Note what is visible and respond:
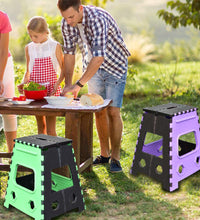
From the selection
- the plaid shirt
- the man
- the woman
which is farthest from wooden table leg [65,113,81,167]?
the woman

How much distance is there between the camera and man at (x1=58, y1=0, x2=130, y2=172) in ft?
10.8

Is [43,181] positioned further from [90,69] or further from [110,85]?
[110,85]

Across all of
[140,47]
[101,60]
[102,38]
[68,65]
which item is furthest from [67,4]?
[140,47]

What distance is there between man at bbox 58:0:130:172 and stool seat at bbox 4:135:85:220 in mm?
759

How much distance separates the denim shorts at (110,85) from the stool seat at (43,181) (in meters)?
1.00

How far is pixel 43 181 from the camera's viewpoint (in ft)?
8.61

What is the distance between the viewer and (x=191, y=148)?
151 inches

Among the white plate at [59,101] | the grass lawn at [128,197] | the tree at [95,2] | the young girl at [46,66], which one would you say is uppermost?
the tree at [95,2]

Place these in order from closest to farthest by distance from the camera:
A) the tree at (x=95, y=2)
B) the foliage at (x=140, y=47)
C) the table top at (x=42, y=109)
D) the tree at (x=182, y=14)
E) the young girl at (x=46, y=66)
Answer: the table top at (x=42, y=109) → the young girl at (x=46, y=66) → the tree at (x=182, y=14) → the tree at (x=95, y=2) → the foliage at (x=140, y=47)

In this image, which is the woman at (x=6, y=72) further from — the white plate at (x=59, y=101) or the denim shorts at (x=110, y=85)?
the denim shorts at (x=110, y=85)

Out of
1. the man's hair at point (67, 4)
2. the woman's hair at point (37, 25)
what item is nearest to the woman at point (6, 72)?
the woman's hair at point (37, 25)

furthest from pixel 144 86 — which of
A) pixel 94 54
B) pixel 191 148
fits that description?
pixel 94 54

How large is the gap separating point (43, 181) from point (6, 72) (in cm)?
143

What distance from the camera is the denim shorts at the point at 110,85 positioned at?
145 inches
